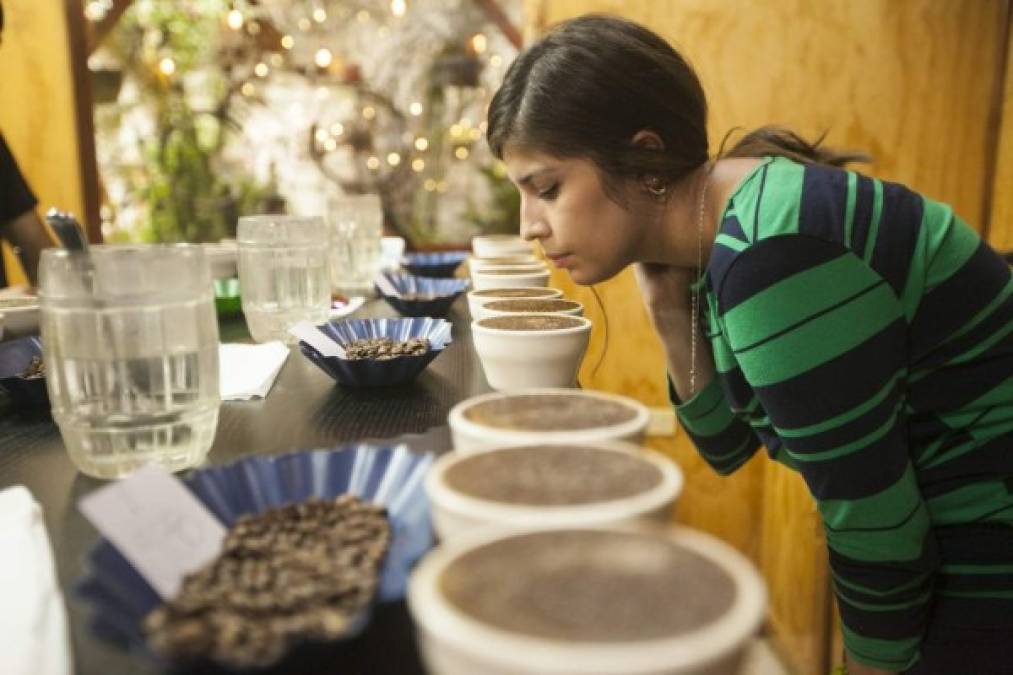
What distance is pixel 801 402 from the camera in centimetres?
109

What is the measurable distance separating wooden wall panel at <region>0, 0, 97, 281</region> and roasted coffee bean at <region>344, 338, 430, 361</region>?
2852 mm

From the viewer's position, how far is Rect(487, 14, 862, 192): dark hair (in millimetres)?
1317

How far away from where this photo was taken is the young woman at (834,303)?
1081 millimetres

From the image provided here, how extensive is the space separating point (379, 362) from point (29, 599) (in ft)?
2.13

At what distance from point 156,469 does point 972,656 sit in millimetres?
1236

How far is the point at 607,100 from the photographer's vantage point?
4.33 feet

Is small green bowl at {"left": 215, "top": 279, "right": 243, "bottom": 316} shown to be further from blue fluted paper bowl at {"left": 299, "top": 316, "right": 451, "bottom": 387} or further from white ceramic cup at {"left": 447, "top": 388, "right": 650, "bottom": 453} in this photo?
white ceramic cup at {"left": 447, "top": 388, "right": 650, "bottom": 453}

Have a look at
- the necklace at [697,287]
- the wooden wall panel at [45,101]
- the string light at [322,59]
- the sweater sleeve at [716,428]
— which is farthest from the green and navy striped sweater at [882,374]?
the string light at [322,59]

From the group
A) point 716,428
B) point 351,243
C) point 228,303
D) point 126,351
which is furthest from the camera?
point 351,243

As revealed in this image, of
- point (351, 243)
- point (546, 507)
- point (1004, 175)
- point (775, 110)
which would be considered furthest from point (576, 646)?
point (1004, 175)

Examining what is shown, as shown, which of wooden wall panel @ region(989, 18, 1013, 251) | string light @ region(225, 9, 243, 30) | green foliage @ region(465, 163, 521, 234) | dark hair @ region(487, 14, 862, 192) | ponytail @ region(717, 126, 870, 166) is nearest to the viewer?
dark hair @ region(487, 14, 862, 192)

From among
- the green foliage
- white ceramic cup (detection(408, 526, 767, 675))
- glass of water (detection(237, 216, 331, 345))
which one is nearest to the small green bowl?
glass of water (detection(237, 216, 331, 345))

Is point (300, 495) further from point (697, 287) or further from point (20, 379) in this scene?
point (697, 287)

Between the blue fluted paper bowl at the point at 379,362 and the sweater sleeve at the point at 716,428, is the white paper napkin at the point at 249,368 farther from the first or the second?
the sweater sleeve at the point at 716,428
